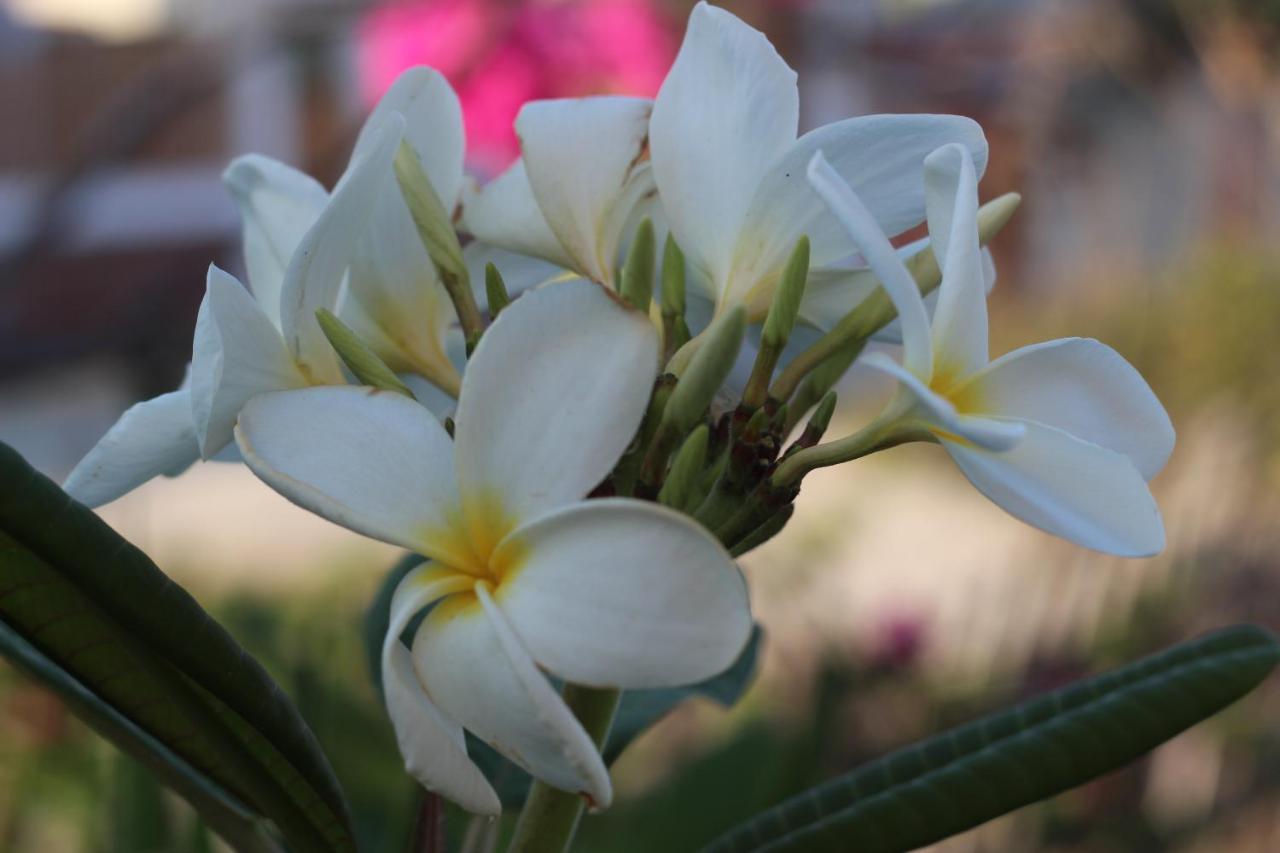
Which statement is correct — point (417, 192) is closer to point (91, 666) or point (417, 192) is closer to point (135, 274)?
point (91, 666)

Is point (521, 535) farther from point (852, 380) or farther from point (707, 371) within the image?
point (852, 380)

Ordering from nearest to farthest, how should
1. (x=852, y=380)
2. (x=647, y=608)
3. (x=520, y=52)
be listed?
(x=647, y=608) → (x=520, y=52) → (x=852, y=380)

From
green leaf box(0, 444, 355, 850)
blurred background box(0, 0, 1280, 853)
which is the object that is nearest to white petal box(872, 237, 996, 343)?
green leaf box(0, 444, 355, 850)

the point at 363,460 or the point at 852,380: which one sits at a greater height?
the point at 363,460

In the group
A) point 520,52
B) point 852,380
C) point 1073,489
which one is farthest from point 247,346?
point 852,380

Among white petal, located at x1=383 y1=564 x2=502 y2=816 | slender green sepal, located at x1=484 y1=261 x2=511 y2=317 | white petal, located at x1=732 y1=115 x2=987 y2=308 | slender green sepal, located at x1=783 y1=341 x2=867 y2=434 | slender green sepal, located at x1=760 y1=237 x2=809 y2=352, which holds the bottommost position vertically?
white petal, located at x1=383 y1=564 x2=502 y2=816

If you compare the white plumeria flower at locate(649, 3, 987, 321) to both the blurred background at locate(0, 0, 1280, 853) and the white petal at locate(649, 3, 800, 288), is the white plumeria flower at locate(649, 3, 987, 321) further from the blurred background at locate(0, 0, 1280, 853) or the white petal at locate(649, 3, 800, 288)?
the blurred background at locate(0, 0, 1280, 853)
